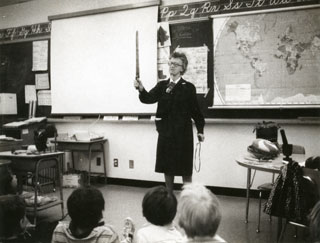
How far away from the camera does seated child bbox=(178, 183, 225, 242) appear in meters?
1.33

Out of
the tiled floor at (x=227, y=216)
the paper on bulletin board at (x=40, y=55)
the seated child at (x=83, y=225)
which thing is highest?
the paper on bulletin board at (x=40, y=55)

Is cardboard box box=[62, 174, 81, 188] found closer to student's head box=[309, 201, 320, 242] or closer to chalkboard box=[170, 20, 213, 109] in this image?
chalkboard box=[170, 20, 213, 109]

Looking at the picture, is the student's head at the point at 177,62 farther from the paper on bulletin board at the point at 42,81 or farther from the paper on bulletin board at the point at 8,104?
the paper on bulletin board at the point at 8,104

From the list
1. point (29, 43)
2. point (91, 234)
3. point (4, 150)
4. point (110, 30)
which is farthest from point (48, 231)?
point (29, 43)

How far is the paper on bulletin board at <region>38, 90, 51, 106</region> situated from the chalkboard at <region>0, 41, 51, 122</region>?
6cm

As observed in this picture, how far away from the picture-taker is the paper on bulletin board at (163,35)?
471 centimetres

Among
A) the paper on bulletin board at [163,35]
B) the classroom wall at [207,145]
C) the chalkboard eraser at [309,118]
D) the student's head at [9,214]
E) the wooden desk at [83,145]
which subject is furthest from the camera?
the wooden desk at [83,145]

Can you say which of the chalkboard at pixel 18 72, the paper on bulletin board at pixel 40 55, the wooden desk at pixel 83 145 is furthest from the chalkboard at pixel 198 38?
the chalkboard at pixel 18 72

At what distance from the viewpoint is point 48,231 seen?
10.6 feet

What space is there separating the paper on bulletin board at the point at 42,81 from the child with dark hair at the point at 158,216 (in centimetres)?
463

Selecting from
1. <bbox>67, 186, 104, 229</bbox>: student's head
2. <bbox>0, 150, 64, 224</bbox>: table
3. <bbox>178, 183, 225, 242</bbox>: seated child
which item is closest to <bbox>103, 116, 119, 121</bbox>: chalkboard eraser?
<bbox>0, 150, 64, 224</bbox>: table

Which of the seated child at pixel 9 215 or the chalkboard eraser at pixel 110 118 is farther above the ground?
the chalkboard eraser at pixel 110 118

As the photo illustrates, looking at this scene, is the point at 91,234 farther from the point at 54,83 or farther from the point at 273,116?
the point at 54,83

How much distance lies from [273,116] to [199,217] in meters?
3.09
